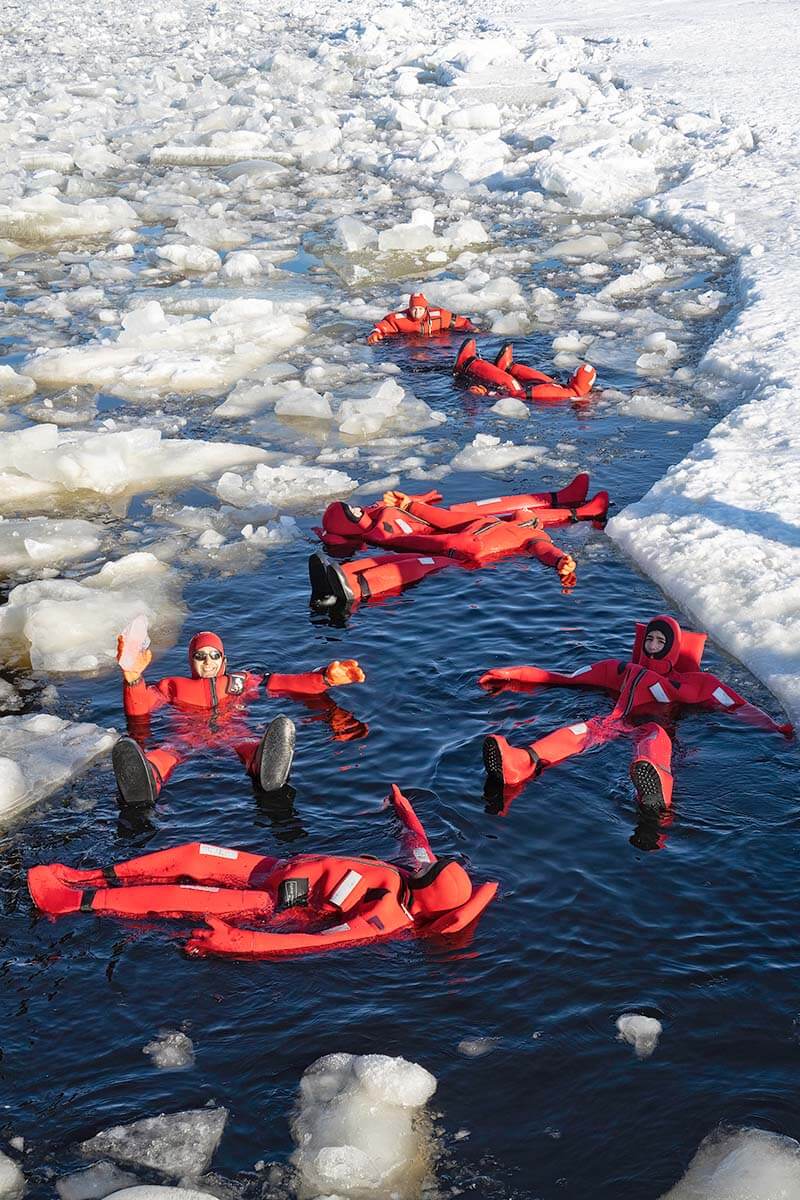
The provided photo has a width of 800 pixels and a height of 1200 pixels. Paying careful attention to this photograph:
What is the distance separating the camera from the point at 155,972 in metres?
6.68

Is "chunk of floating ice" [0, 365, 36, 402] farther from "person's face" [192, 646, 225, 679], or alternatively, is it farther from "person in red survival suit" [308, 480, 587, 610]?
"person's face" [192, 646, 225, 679]

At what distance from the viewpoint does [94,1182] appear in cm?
540

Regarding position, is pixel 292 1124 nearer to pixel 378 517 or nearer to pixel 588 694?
pixel 588 694

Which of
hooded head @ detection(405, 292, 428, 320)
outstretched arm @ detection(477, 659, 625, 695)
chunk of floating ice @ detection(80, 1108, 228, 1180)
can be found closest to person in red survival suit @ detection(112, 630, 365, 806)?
outstretched arm @ detection(477, 659, 625, 695)

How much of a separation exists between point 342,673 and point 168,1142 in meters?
3.92

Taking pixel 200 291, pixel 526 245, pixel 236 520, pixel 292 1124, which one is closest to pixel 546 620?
pixel 236 520

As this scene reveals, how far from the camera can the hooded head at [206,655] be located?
9008 millimetres

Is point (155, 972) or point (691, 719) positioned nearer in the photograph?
point (155, 972)

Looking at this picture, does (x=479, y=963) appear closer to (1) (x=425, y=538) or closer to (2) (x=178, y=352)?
(1) (x=425, y=538)

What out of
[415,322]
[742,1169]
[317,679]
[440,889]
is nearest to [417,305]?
[415,322]

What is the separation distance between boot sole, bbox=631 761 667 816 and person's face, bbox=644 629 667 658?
4.93 ft

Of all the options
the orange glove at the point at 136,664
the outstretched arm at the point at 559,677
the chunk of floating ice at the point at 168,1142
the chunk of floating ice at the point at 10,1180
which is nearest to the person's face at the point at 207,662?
the orange glove at the point at 136,664

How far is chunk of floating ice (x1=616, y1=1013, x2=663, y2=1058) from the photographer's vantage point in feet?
19.9

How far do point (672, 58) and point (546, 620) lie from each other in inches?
990
